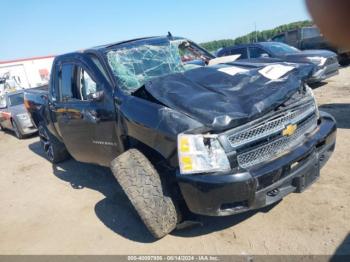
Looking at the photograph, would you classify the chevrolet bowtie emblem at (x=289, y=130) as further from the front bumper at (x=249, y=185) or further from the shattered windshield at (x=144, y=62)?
the shattered windshield at (x=144, y=62)

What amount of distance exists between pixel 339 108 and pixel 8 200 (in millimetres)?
6377

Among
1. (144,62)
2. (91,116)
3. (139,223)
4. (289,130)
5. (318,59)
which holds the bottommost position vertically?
(139,223)

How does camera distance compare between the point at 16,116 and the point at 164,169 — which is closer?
the point at 164,169

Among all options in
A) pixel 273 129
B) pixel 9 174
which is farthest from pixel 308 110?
pixel 9 174

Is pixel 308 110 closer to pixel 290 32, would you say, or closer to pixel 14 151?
pixel 14 151

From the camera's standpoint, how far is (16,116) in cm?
1044

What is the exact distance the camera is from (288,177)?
9.98 ft

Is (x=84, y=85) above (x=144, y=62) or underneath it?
underneath

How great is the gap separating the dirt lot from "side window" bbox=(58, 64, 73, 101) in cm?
144

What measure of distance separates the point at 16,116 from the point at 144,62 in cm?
742

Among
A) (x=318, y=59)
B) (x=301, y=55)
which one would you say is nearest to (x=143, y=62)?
(x=301, y=55)

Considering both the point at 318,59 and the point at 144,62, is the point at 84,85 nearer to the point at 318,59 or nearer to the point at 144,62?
the point at 144,62

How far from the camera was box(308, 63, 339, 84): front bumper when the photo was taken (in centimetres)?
939

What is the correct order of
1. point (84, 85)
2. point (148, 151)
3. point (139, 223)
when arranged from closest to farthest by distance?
point (148, 151) < point (139, 223) < point (84, 85)
